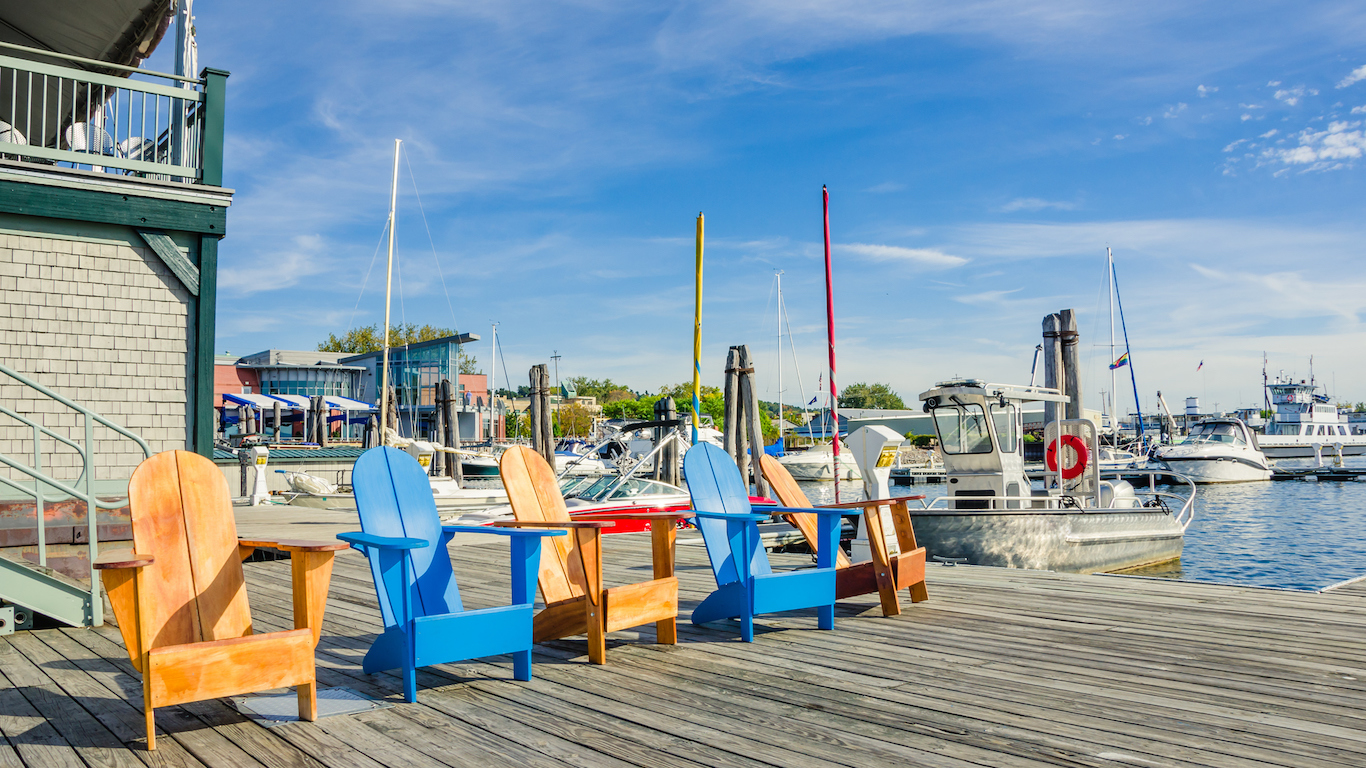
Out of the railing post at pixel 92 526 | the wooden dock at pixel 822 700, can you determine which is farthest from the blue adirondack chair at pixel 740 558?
the railing post at pixel 92 526

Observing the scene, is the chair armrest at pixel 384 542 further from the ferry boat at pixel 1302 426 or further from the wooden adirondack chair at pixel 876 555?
the ferry boat at pixel 1302 426

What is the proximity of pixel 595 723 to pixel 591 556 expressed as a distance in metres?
0.83

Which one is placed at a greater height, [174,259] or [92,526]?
[174,259]

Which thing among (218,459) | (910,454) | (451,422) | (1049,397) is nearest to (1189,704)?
(1049,397)

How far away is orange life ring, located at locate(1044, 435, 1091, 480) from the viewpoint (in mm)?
11172

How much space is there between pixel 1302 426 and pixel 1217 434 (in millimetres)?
17872

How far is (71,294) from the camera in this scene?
759cm

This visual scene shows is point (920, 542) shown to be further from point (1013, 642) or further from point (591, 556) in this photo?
point (591, 556)

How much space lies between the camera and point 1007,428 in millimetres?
10438

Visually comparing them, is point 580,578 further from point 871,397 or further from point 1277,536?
point 871,397

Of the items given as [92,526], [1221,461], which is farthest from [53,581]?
[1221,461]

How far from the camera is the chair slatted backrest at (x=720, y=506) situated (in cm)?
440

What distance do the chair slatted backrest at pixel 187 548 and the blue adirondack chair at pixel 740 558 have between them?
2.02m

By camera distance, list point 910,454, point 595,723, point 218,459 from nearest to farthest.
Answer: point 595,723
point 218,459
point 910,454
